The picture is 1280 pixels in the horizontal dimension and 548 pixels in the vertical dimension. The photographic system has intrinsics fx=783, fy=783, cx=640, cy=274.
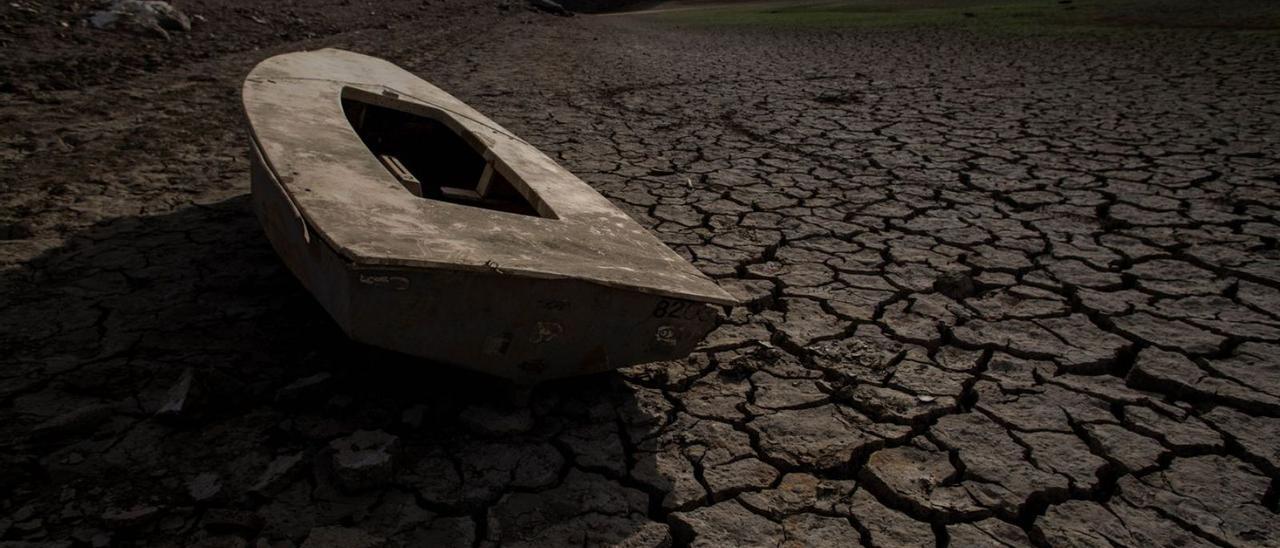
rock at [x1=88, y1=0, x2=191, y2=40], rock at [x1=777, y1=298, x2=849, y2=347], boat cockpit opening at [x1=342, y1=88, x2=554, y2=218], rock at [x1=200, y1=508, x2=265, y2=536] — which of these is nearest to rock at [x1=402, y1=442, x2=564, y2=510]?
rock at [x1=200, y1=508, x2=265, y2=536]

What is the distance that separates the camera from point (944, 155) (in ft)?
15.7

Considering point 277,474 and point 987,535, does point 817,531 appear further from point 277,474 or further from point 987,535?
point 277,474

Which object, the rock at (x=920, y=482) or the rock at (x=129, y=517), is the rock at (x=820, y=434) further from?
the rock at (x=129, y=517)

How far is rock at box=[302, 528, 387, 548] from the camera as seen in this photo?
5.10 ft

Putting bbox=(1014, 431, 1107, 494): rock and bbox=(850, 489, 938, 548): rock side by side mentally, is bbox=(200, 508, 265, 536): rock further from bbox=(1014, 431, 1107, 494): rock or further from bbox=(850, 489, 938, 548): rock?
bbox=(1014, 431, 1107, 494): rock

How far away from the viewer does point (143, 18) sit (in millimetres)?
7008

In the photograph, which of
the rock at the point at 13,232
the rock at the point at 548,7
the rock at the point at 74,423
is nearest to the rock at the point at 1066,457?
Result: the rock at the point at 74,423

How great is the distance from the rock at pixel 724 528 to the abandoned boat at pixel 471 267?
0.42 m

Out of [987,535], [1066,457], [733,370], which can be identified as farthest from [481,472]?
[1066,457]

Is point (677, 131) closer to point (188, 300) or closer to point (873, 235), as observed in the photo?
point (873, 235)

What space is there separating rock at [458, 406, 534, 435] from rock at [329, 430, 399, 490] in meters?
0.21

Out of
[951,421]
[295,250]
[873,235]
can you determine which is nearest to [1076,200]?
[873,235]

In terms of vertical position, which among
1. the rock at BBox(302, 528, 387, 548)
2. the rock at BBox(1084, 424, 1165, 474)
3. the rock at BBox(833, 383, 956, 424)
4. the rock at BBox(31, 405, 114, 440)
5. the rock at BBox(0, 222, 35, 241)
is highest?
the rock at BBox(0, 222, 35, 241)

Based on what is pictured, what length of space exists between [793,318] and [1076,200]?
216 cm
